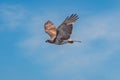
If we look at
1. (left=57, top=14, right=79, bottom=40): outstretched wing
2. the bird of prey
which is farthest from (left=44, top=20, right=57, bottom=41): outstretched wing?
(left=57, top=14, right=79, bottom=40): outstretched wing

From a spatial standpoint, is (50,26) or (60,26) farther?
(50,26)

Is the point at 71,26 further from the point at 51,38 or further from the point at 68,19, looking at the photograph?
the point at 51,38

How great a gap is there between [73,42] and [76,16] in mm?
2335

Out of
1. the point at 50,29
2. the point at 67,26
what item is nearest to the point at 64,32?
the point at 67,26

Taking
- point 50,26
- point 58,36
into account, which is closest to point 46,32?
point 50,26

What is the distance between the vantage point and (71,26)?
111ft

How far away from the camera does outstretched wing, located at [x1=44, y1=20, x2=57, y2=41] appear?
36569 millimetres

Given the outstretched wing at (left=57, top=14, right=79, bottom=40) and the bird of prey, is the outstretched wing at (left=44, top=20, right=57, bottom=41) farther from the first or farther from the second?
the outstretched wing at (left=57, top=14, right=79, bottom=40)

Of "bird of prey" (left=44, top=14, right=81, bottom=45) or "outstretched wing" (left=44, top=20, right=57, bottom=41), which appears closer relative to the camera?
"bird of prey" (left=44, top=14, right=81, bottom=45)

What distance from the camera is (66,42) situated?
33781 millimetres

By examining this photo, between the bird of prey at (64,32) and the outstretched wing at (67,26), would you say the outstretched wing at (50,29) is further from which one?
the outstretched wing at (67,26)

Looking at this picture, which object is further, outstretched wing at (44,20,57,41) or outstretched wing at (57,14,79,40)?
outstretched wing at (44,20,57,41)

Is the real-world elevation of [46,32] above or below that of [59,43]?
above

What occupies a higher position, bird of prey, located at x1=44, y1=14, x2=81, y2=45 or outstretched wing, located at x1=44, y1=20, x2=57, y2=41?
outstretched wing, located at x1=44, y1=20, x2=57, y2=41
